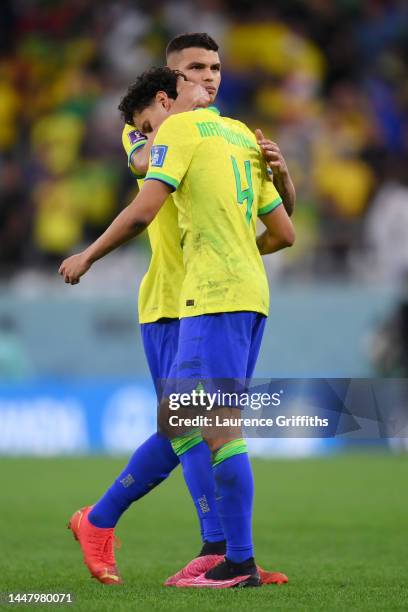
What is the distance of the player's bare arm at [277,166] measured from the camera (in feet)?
15.2

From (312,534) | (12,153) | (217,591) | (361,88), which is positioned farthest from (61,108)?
(217,591)

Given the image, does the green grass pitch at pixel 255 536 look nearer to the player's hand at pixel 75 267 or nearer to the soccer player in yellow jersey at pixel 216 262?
the soccer player in yellow jersey at pixel 216 262

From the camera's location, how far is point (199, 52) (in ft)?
16.2

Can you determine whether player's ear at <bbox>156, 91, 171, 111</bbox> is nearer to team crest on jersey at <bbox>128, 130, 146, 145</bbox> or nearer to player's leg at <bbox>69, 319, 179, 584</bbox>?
team crest on jersey at <bbox>128, 130, 146, 145</bbox>

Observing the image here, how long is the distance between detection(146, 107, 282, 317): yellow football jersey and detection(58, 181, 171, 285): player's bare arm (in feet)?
0.34

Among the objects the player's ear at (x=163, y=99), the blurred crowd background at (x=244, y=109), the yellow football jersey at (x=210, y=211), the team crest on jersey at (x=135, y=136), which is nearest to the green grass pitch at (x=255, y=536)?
the yellow football jersey at (x=210, y=211)

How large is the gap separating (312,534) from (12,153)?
10.8m

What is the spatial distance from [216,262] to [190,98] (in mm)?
685

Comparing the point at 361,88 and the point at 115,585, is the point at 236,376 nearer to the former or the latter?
the point at 115,585

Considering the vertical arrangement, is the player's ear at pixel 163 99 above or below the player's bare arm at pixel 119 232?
above

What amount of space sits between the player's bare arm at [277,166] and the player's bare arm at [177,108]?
0.27m

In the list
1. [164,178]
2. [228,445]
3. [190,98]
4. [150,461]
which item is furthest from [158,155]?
[150,461]

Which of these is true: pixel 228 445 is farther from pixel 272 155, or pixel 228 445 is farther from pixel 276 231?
pixel 272 155

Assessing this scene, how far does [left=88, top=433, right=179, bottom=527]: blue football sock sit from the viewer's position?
15.6 ft
